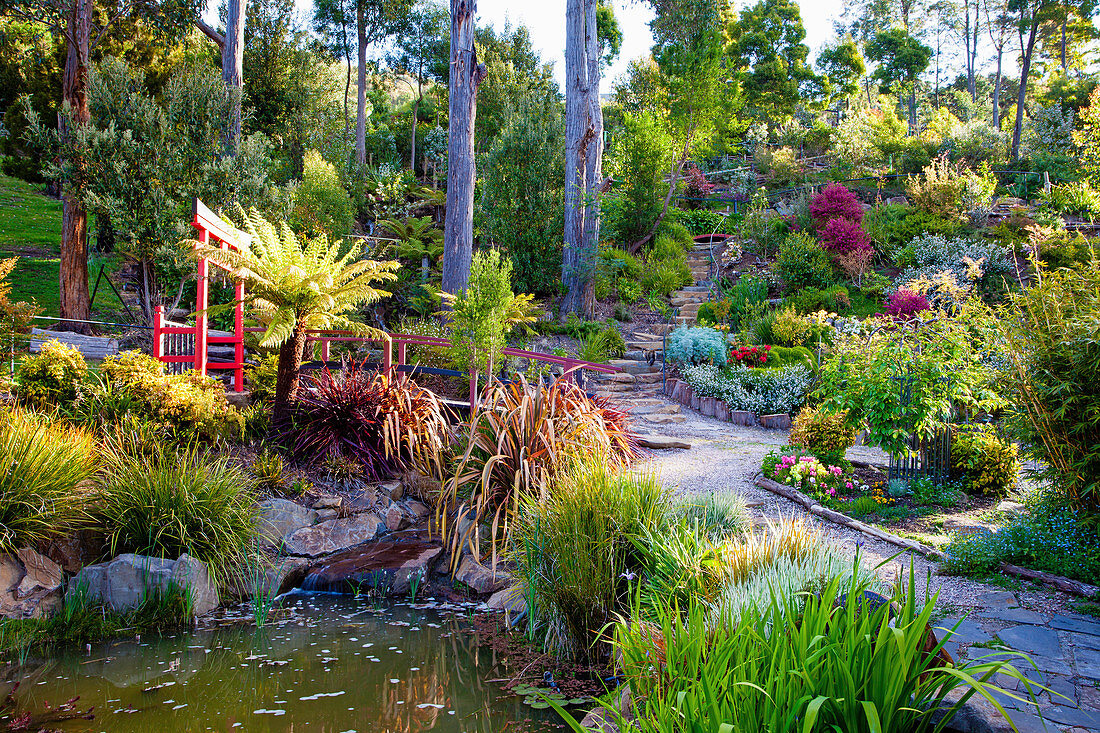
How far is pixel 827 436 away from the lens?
681cm

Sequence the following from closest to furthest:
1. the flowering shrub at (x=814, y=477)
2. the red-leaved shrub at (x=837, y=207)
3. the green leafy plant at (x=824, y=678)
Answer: the green leafy plant at (x=824, y=678) → the flowering shrub at (x=814, y=477) → the red-leaved shrub at (x=837, y=207)

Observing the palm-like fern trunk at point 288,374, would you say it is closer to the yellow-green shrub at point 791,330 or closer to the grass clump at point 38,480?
the grass clump at point 38,480

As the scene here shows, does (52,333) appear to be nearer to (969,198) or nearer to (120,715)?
(120,715)

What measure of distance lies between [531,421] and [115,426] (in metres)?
3.43

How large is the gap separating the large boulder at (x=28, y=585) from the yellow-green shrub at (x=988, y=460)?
7.46 metres

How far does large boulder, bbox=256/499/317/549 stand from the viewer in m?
5.37

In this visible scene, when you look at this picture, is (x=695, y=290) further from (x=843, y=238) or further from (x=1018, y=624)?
(x=1018, y=624)

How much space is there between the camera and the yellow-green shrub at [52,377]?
5.46 m

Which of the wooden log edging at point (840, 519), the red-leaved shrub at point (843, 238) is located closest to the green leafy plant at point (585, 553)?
the wooden log edging at point (840, 519)

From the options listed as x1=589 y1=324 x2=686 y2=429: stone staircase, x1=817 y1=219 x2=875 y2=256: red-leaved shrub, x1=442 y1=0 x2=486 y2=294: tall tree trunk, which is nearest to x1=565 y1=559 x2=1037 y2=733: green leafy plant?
x1=589 y1=324 x2=686 y2=429: stone staircase

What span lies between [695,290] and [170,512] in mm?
13283

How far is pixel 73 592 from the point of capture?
14.6 ft

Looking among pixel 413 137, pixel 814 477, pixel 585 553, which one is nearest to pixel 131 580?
pixel 585 553

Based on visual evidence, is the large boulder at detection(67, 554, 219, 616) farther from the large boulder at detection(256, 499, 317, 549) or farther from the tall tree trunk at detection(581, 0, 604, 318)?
the tall tree trunk at detection(581, 0, 604, 318)
